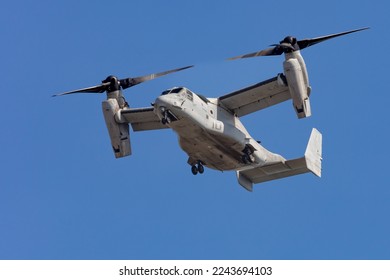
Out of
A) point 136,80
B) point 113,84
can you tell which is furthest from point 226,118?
point 113,84

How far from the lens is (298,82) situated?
107ft

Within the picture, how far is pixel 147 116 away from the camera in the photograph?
119 ft

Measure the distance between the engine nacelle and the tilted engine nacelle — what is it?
269 inches

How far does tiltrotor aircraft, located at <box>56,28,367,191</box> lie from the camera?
32.3m

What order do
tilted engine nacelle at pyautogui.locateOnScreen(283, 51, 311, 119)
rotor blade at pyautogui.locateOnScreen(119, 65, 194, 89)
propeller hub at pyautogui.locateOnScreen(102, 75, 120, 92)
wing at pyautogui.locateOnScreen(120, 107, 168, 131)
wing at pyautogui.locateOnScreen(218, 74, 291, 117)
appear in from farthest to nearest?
rotor blade at pyautogui.locateOnScreen(119, 65, 194, 89) → propeller hub at pyautogui.locateOnScreen(102, 75, 120, 92) → wing at pyautogui.locateOnScreen(120, 107, 168, 131) → wing at pyautogui.locateOnScreen(218, 74, 291, 117) → tilted engine nacelle at pyautogui.locateOnScreen(283, 51, 311, 119)

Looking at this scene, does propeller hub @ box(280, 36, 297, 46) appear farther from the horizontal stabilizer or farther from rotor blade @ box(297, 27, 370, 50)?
the horizontal stabilizer

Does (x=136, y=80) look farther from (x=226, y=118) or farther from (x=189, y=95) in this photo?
(x=189, y=95)

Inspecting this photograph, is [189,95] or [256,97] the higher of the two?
[256,97]

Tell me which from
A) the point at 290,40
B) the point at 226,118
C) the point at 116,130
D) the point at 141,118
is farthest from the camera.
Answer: the point at 141,118

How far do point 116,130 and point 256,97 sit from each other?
5.44 m

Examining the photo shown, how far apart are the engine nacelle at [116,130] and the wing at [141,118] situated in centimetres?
31

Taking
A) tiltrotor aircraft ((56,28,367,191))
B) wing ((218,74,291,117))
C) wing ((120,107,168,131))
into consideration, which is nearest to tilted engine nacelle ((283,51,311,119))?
tiltrotor aircraft ((56,28,367,191))

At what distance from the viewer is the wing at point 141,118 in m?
36.0
